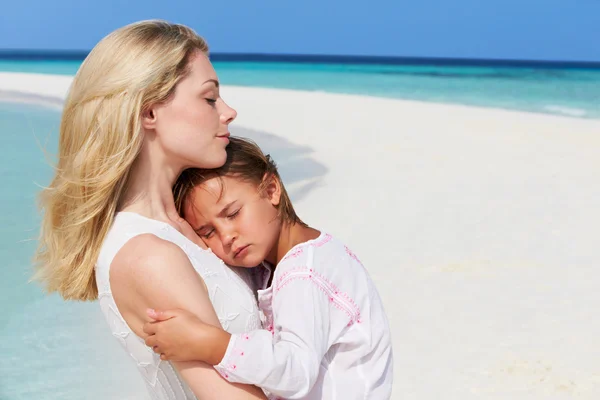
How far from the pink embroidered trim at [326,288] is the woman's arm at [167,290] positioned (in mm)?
249

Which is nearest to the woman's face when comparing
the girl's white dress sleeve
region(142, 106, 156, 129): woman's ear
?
→ region(142, 106, 156, 129): woman's ear

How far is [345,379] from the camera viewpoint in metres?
2.33

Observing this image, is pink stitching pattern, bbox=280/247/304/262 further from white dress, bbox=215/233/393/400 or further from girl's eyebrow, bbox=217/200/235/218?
girl's eyebrow, bbox=217/200/235/218

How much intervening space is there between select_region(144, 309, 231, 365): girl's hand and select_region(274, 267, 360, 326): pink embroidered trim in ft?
0.98

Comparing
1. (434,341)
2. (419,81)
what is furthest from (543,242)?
(419,81)

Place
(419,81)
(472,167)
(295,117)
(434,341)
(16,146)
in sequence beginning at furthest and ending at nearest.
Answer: (419,81), (295,117), (16,146), (472,167), (434,341)

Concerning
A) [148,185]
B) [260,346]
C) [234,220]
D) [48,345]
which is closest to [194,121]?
[148,185]

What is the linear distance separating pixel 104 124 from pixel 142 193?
28 cm

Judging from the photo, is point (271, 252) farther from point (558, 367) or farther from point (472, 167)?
point (472, 167)

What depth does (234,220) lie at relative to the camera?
8.13 ft

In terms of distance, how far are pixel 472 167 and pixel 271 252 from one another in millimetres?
8117

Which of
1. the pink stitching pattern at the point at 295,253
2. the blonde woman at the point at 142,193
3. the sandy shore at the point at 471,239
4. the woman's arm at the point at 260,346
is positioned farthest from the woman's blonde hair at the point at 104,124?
the sandy shore at the point at 471,239

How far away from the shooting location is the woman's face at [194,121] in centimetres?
227

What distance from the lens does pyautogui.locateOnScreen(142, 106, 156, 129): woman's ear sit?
88.8 inches
